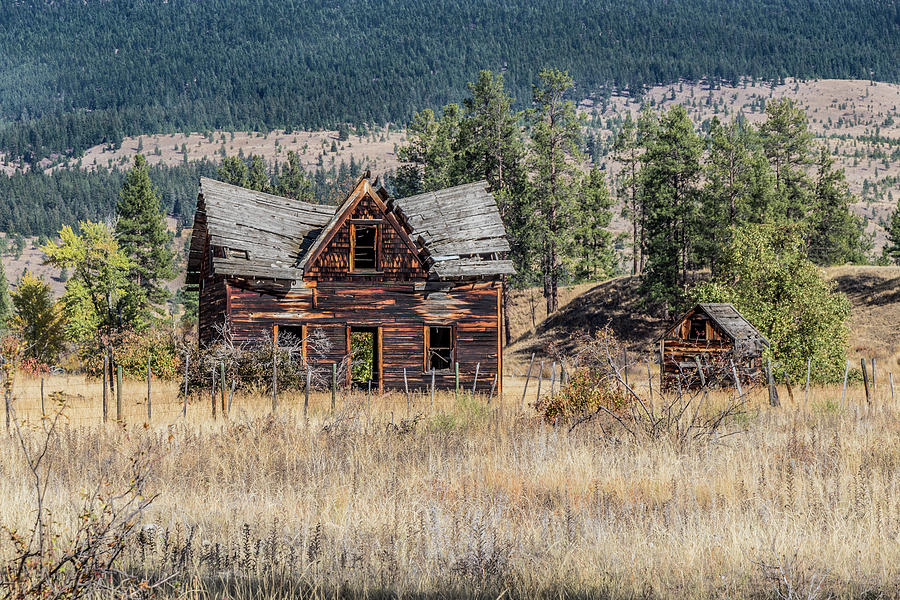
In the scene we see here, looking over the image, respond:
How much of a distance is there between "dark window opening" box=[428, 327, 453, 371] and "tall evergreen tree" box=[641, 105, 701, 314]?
24.7 metres

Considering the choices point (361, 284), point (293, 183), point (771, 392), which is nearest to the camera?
point (771, 392)

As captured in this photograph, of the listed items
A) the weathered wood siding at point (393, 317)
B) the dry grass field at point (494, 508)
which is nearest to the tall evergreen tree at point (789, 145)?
the weathered wood siding at point (393, 317)

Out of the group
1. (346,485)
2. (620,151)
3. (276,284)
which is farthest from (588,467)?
(620,151)

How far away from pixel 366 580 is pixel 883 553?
14.3ft

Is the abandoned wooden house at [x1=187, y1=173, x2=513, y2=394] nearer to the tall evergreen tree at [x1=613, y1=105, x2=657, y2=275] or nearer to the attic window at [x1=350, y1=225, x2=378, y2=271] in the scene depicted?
the attic window at [x1=350, y1=225, x2=378, y2=271]

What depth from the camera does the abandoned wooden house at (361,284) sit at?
84.1 ft

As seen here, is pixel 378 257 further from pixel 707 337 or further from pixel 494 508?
pixel 494 508

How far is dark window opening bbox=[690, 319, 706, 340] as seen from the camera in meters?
30.8

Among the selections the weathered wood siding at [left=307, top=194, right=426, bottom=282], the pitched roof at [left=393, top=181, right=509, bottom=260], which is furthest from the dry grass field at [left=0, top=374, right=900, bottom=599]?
the pitched roof at [left=393, top=181, right=509, bottom=260]

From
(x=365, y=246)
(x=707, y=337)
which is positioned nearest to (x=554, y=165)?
(x=707, y=337)

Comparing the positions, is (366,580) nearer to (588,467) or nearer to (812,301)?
(588,467)

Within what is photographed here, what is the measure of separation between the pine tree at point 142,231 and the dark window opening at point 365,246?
1465 inches

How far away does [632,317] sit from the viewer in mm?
56000

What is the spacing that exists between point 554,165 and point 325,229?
30391mm
